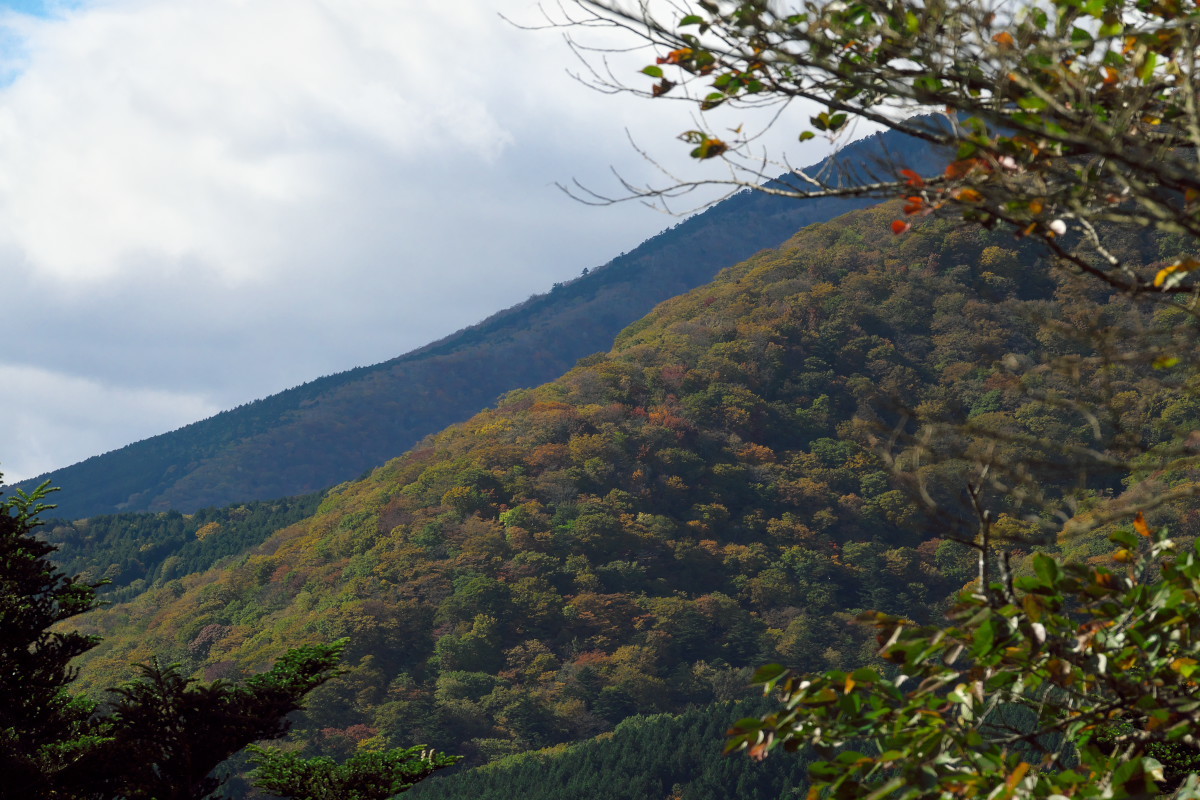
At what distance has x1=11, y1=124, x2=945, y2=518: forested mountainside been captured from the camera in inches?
3942

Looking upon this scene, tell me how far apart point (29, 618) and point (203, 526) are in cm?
5201

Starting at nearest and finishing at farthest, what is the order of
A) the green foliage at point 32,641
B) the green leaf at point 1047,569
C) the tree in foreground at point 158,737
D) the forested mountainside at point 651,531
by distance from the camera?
the green leaf at point 1047,569
the tree in foreground at point 158,737
the green foliage at point 32,641
the forested mountainside at point 651,531

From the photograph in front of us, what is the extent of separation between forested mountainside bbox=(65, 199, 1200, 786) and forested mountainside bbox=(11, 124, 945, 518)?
44534 mm

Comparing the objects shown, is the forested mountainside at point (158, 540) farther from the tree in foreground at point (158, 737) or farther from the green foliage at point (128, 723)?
the tree in foreground at point (158, 737)

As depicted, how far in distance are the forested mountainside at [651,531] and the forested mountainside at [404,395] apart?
4453 cm

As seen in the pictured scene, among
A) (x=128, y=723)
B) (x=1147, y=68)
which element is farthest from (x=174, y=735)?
(x=1147, y=68)

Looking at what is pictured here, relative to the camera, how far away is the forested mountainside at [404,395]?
3942 inches

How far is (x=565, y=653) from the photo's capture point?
33812 mm

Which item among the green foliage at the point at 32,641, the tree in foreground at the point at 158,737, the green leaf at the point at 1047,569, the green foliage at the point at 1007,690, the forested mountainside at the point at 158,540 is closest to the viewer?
the green foliage at the point at 1007,690

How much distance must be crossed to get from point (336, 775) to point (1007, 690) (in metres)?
→ 5.39

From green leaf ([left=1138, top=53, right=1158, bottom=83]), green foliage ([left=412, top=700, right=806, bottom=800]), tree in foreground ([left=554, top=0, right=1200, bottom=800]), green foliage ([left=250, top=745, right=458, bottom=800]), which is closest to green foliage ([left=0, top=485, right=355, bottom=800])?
green foliage ([left=250, top=745, right=458, bottom=800])

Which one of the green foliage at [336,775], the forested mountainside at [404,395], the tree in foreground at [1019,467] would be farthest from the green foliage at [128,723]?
the forested mountainside at [404,395]

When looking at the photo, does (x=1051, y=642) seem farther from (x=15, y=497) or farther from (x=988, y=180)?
(x=15, y=497)

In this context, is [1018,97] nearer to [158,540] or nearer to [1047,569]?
[1047,569]
